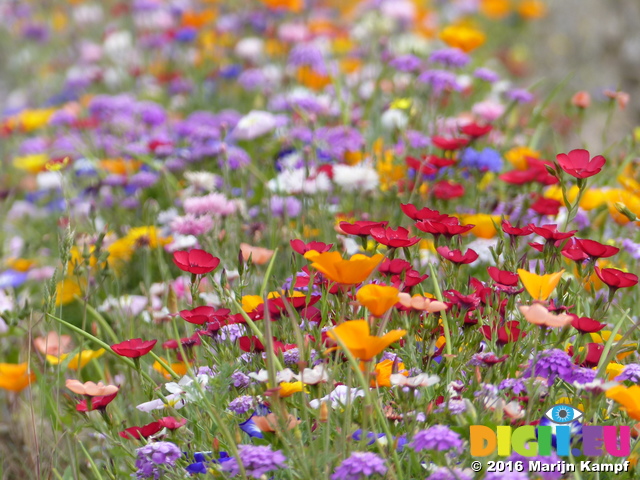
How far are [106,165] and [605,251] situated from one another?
2.12 metres

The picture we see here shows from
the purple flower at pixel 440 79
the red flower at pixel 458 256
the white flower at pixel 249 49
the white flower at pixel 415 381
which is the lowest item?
the white flower at pixel 415 381

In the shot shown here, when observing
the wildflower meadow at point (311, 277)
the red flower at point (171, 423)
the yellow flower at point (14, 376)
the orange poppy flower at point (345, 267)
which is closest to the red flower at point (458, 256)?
the wildflower meadow at point (311, 277)

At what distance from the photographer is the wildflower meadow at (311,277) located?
1.05m

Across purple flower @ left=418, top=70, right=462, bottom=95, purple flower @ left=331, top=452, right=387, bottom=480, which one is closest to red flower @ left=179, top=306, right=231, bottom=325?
purple flower @ left=331, top=452, right=387, bottom=480

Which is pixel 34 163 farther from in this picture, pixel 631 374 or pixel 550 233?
pixel 631 374

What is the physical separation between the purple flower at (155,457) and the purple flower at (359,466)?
268mm

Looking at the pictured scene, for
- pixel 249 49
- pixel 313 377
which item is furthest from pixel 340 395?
pixel 249 49

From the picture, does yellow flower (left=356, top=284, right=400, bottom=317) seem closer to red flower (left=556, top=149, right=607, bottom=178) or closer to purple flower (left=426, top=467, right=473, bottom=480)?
purple flower (left=426, top=467, right=473, bottom=480)

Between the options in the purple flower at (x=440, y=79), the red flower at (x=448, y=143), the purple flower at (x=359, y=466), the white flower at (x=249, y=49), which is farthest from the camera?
the white flower at (x=249, y=49)

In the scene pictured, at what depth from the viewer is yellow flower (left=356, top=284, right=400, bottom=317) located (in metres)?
1.02

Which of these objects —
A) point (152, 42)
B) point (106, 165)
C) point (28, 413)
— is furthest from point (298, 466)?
point (152, 42)

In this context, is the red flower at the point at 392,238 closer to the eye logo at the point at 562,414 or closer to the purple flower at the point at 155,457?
the eye logo at the point at 562,414

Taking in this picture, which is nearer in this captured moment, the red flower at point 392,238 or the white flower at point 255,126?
the red flower at point 392,238

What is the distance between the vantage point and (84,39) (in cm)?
534
